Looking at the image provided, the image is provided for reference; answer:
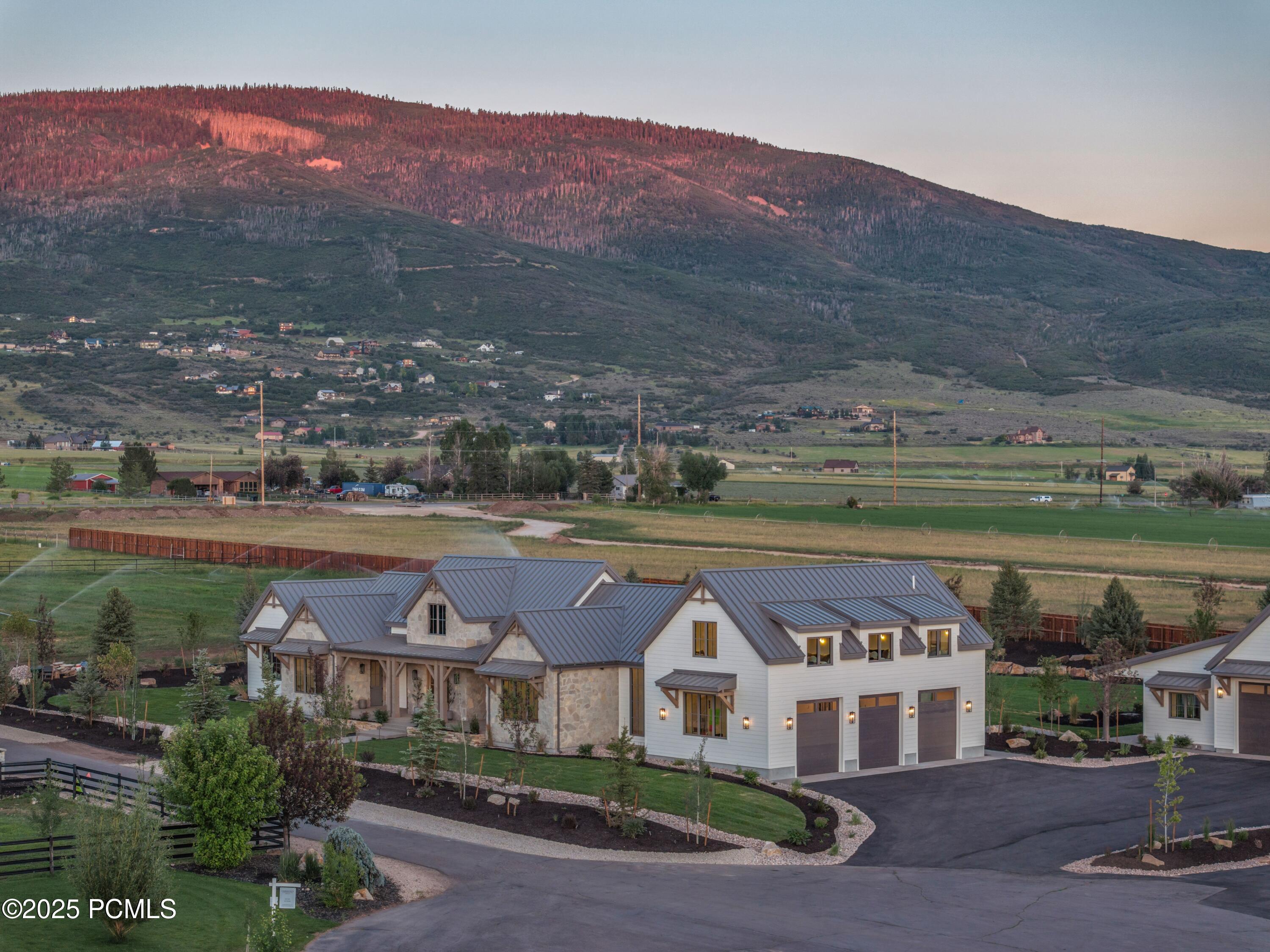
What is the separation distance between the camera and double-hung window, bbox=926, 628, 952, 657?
4081cm

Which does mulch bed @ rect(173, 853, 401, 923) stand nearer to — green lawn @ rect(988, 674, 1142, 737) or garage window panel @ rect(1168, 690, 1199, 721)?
green lawn @ rect(988, 674, 1142, 737)

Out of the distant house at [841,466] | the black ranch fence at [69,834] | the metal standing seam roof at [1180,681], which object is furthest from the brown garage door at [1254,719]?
the distant house at [841,466]

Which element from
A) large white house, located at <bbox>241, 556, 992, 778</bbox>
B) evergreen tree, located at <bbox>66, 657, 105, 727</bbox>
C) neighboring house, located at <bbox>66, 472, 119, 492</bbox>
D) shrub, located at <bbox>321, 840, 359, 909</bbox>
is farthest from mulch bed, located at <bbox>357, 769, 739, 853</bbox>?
neighboring house, located at <bbox>66, 472, 119, 492</bbox>

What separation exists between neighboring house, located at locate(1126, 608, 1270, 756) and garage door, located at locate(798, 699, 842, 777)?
10.7 m

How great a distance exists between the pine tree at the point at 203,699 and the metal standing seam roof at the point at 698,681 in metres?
12.0

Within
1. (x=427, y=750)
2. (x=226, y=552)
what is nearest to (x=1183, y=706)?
(x=427, y=750)

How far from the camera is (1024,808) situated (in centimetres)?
3425

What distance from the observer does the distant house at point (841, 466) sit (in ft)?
553

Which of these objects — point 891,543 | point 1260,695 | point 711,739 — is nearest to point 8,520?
point 891,543

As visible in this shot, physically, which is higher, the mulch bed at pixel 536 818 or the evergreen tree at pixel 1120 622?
the evergreen tree at pixel 1120 622

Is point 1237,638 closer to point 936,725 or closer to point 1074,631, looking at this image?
point 936,725

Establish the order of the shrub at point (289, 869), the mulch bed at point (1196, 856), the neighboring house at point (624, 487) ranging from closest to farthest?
the shrub at point (289, 869)
the mulch bed at point (1196, 856)
the neighboring house at point (624, 487)

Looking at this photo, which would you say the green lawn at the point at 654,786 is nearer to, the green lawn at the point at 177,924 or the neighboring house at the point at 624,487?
the green lawn at the point at 177,924

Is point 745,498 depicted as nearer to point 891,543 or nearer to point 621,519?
point 621,519
